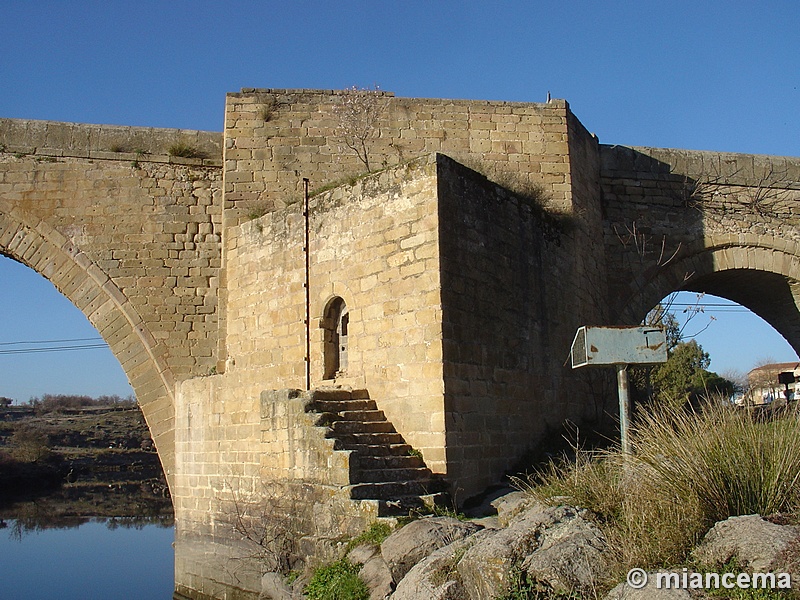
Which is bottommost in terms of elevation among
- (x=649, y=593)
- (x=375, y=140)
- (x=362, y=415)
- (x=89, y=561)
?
(x=89, y=561)

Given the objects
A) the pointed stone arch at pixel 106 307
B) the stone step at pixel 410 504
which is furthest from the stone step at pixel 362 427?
the pointed stone arch at pixel 106 307

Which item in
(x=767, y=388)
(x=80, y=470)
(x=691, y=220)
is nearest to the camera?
(x=767, y=388)

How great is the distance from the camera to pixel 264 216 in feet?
32.4

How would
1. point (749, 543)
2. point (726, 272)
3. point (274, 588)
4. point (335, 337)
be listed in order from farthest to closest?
point (726, 272) → point (335, 337) → point (274, 588) → point (749, 543)

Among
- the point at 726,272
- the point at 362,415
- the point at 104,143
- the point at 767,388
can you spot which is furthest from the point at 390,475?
the point at 726,272

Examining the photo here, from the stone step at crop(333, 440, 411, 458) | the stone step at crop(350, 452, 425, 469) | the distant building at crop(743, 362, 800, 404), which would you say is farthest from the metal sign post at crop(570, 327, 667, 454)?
the stone step at crop(333, 440, 411, 458)

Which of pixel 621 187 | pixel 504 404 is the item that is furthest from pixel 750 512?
pixel 621 187

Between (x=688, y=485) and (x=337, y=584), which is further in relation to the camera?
(x=337, y=584)

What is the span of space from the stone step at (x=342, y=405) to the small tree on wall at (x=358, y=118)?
173 inches

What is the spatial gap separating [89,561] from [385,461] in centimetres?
1031

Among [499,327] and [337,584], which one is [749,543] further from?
[499,327]

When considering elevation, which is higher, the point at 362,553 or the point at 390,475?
the point at 390,475

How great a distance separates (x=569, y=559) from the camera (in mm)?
4406

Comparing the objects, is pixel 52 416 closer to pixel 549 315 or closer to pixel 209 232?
pixel 209 232
